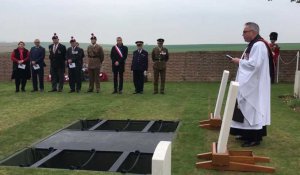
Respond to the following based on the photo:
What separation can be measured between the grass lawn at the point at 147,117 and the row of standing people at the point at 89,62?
644 millimetres

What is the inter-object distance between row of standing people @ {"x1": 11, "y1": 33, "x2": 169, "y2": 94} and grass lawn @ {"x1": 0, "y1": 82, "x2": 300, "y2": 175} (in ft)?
2.11

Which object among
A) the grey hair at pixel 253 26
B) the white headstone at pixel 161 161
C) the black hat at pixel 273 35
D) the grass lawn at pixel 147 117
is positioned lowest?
the grass lawn at pixel 147 117

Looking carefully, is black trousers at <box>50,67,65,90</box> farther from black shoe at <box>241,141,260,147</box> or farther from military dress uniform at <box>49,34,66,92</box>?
black shoe at <box>241,141,260,147</box>

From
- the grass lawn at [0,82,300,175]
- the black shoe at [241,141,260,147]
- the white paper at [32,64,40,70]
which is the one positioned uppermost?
the white paper at [32,64,40,70]

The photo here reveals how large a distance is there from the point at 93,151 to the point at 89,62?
8.79 metres

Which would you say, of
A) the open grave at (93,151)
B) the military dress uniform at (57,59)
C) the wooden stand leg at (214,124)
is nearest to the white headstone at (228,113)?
the open grave at (93,151)

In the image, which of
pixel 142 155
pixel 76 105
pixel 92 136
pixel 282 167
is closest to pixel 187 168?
pixel 142 155

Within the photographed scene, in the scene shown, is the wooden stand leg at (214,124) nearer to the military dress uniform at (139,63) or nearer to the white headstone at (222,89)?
the white headstone at (222,89)

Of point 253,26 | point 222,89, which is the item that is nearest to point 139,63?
point 222,89

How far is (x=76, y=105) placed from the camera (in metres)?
11.8

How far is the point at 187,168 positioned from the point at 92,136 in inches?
102

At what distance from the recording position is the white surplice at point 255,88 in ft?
22.4

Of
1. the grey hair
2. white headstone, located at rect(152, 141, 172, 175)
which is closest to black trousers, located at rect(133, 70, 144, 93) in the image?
the grey hair

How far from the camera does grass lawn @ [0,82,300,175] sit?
6.30m
